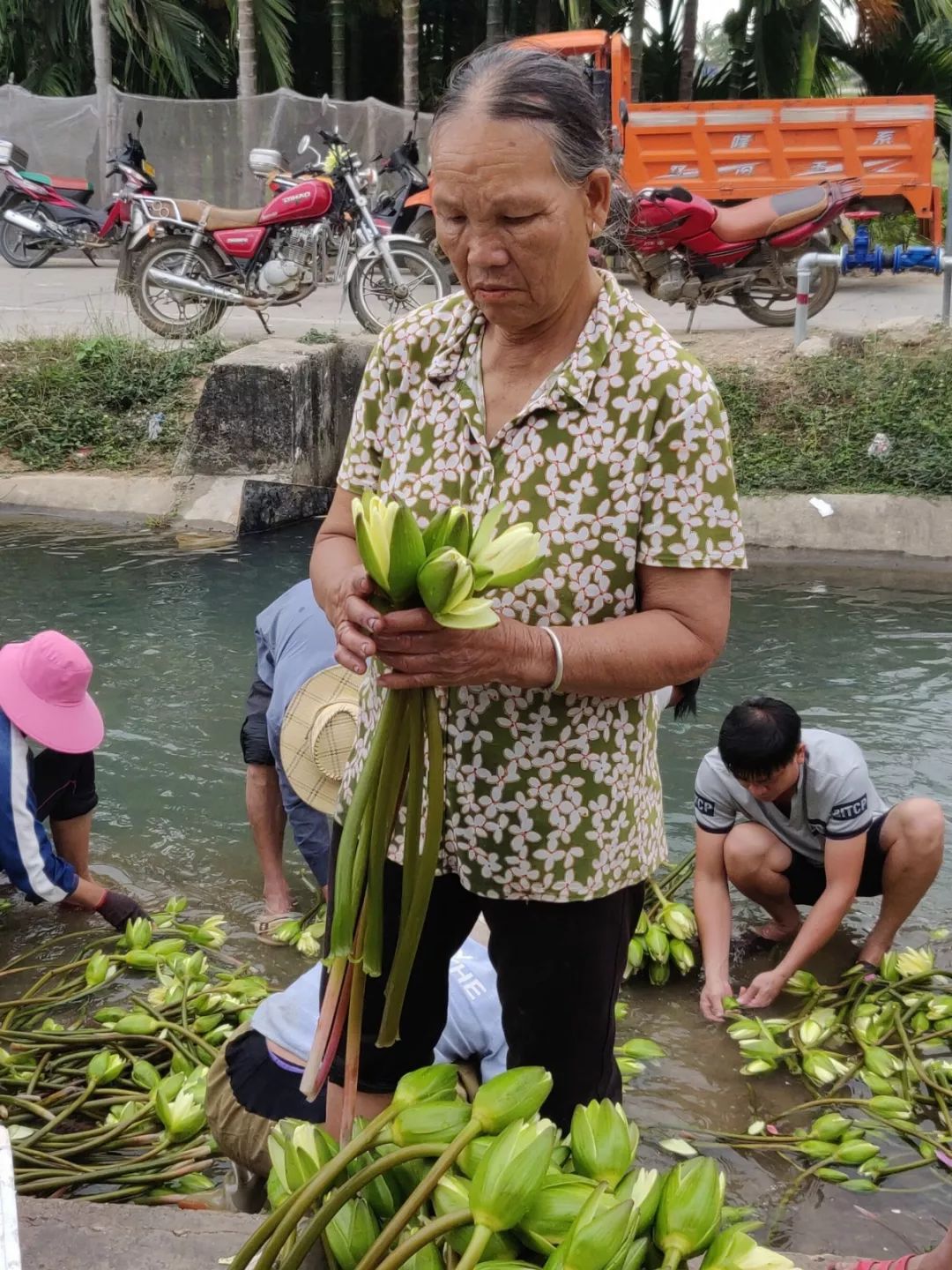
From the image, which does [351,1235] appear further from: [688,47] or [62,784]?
[688,47]

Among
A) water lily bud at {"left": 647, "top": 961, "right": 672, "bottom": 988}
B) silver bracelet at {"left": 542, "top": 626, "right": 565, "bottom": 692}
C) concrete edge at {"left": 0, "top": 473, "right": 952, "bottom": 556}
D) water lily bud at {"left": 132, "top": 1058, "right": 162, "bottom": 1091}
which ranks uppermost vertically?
silver bracelet at {"left": 542, "top": 626, "right": 565, "bottom": 692}

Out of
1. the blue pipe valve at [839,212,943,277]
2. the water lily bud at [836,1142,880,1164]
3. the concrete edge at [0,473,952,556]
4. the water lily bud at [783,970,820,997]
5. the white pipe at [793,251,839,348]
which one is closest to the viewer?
the water lily bud at [836,1142,880,1164]

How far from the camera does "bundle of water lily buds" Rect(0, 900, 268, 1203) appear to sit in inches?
101

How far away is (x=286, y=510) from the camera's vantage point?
8320 millimetres

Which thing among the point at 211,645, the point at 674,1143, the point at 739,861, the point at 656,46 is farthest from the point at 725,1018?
the point at 656,46

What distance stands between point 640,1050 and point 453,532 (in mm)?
2007

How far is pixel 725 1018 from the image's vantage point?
11.5ft

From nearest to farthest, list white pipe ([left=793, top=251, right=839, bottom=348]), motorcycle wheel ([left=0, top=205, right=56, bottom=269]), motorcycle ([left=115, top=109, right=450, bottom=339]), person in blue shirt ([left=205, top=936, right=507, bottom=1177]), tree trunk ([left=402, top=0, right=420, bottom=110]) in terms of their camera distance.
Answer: person in blue shirt ([left=205, top=936, right=507, bottom=1177]) < white pipe ([left=793, top=251, right=839, bottom=348]) < motorcycle ([left=115, top=109, right=450, bottom=339]) < motorcycle wheel ([left=0, top=205, right=56, bottom=269]) < tree trunk ([left=402, top=0, right=420, bottom=110])

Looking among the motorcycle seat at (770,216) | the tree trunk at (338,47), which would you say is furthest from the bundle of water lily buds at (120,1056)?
the tree trunk at (338,47)

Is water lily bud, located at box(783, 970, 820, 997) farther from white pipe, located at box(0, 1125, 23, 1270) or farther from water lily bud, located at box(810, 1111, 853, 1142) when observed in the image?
white pipe, located at box(0, 1125, 23, 1270)

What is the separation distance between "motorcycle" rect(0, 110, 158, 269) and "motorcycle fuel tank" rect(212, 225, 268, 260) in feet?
7.84

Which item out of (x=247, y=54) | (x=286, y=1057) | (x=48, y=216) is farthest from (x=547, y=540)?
(x=247, y=54)

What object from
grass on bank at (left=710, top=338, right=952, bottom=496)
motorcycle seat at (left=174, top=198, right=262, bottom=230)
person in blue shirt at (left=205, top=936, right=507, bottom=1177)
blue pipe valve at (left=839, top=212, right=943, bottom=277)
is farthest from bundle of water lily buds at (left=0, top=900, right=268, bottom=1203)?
blue pipe valve at (left=839, top=212, right=943, bottom=277)

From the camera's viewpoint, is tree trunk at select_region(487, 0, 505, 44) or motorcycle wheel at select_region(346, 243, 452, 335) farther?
tree trunk at select_region(487, 0, 505, 44)
